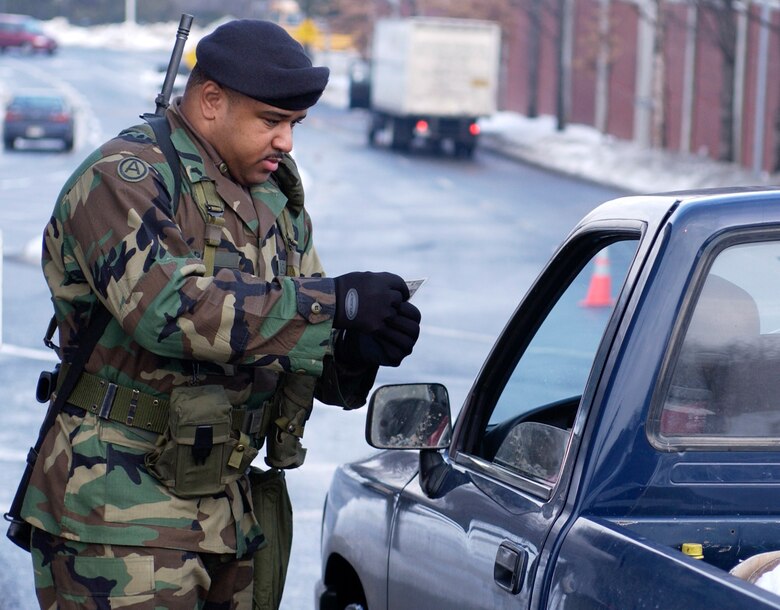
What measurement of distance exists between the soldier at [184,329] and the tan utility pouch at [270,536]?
0.12 metres

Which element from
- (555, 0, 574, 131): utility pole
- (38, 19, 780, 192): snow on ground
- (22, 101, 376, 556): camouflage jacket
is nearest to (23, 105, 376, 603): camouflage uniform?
(22, 101, 376, 556): camouflage jacket

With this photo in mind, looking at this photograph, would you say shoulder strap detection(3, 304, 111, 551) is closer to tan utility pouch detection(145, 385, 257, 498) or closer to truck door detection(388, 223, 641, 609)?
tan utility pouch detection(145, 385, 257, 498)

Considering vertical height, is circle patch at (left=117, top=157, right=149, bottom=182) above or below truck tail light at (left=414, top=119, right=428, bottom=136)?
above

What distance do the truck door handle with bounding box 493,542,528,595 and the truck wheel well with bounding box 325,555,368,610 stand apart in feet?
3.68

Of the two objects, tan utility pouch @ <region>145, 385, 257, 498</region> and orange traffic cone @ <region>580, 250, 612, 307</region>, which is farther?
orange traffic cone @ <region>580, 250, 612, 307</region>

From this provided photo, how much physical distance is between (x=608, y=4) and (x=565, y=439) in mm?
42372

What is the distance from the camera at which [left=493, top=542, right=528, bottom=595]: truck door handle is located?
108 inches

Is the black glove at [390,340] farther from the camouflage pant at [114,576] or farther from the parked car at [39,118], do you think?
the parked car at [39,118]

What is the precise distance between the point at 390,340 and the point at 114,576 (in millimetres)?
773

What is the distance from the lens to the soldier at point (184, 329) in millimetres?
2930

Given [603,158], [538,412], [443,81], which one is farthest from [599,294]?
[443,81]

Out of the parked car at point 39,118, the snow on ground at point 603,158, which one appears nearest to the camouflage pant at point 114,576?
the snow on ground at point 603,158

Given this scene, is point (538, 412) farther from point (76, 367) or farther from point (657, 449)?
point (76, 367)

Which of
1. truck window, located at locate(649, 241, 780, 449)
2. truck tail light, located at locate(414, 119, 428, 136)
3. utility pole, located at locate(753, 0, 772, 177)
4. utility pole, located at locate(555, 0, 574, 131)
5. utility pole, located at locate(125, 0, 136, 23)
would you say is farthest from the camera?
utility pole, located at locate(125, 0, 136, 23)
